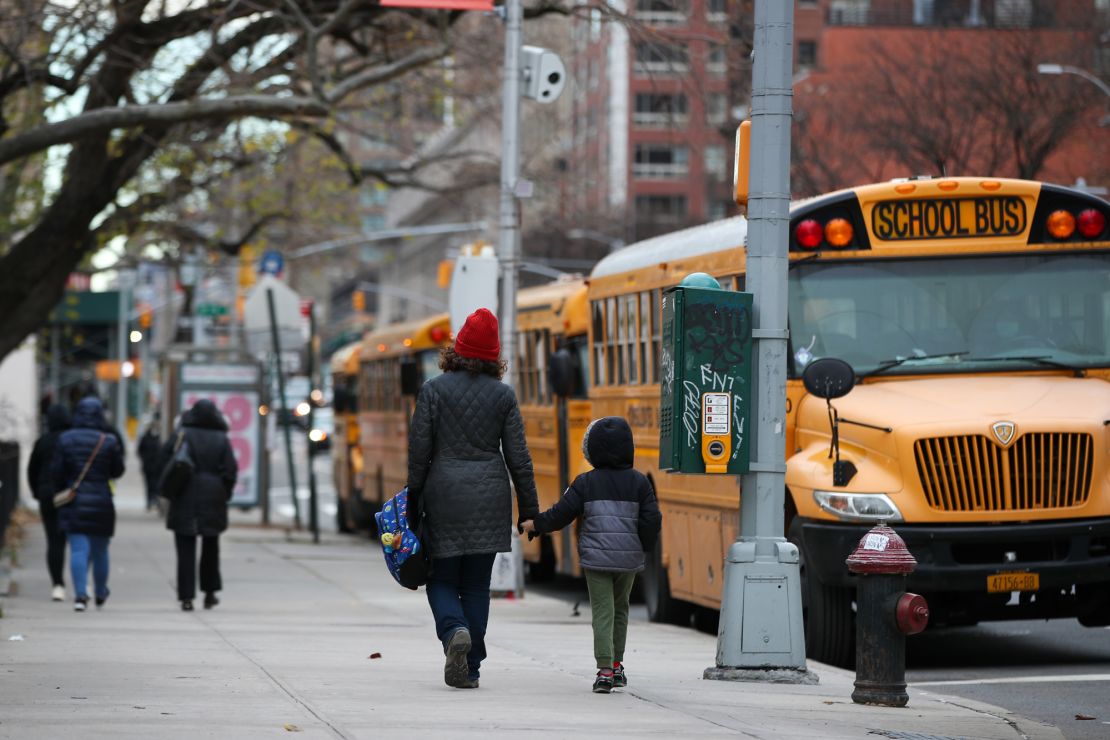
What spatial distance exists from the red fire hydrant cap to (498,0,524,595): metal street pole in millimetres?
8951

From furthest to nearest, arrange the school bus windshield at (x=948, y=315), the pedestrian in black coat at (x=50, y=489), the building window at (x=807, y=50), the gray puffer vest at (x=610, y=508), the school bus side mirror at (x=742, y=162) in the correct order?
1. the building window at (x=807, y=50)
2. the pedestrian in black coat at (x=50, y=489)
3. the school bus windshield at (x=948, y=315)
4. the school bus side mirror at (x=742, y=162)
5. the gray puffer vest at (x=610, y=508)

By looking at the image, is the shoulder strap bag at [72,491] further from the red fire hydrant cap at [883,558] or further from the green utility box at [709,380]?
the red fire hydrant cap at [883,558]

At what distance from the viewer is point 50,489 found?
57.9 ft

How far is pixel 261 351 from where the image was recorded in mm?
30594

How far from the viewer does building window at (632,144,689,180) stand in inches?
3565

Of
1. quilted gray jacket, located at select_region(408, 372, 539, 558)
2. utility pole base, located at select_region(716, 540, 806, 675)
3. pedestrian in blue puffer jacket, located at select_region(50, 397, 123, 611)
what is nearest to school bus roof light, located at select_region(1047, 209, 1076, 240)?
utility pole base, located at select_region(716, 540, 806, 675)

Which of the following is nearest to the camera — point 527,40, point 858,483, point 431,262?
point 858,483

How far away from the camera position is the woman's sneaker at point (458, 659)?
9.81 m

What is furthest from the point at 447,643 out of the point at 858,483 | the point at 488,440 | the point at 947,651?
the point at 947,651

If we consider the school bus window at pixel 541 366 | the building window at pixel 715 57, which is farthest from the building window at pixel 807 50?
the school bus window at pixel 541 366

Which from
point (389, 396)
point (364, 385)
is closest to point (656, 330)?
point (389, 396)

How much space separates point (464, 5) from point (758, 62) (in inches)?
269

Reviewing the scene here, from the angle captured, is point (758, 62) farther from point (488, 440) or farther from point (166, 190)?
point (166, 190)

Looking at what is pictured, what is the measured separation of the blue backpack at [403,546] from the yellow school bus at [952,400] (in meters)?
3.13
